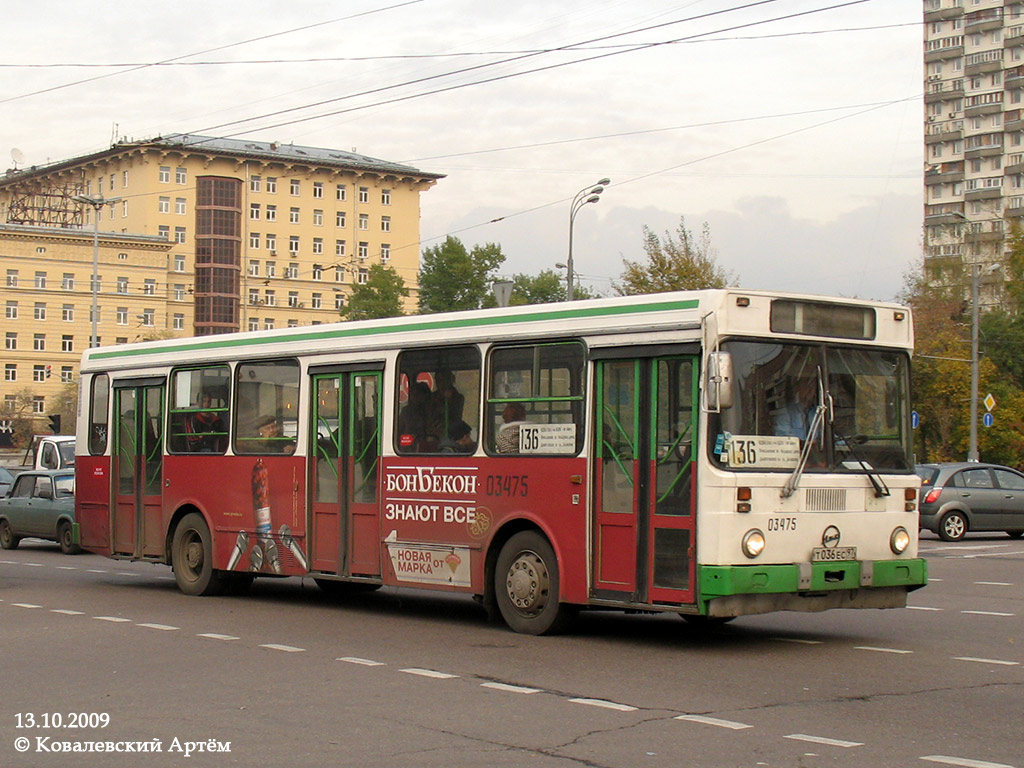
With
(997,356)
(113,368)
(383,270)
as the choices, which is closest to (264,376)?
(113,368)

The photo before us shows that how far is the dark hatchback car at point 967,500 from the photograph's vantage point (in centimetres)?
2791

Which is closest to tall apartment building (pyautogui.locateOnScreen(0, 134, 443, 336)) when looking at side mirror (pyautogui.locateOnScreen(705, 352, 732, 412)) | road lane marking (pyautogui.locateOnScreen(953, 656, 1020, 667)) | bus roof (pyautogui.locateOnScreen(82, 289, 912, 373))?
bus roof (pyautogui.locateOnScreen(82, 289, 912, 373))

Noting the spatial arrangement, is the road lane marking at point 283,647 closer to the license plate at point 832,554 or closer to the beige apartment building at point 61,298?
the license plate at point 832,554

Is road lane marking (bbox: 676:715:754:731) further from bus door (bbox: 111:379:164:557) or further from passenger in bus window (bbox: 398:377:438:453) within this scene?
bus door (bbox: 111:379:164:557)

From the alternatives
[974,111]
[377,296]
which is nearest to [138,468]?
[377,296]

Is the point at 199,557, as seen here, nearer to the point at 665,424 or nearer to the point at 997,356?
the point at 665,424

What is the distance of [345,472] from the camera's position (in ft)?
48.2

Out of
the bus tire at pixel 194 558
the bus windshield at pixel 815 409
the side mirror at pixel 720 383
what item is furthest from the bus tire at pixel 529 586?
the bus tire at pixel 194 558

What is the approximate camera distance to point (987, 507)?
28203 millimetres

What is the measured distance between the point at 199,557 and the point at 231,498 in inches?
41.8

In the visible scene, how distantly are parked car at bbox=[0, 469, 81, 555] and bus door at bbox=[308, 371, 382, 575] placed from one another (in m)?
12.6

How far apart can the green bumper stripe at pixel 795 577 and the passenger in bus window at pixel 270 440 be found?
5971 millimetres

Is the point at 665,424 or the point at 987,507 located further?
the point at 987,507

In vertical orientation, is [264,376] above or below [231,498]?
above
